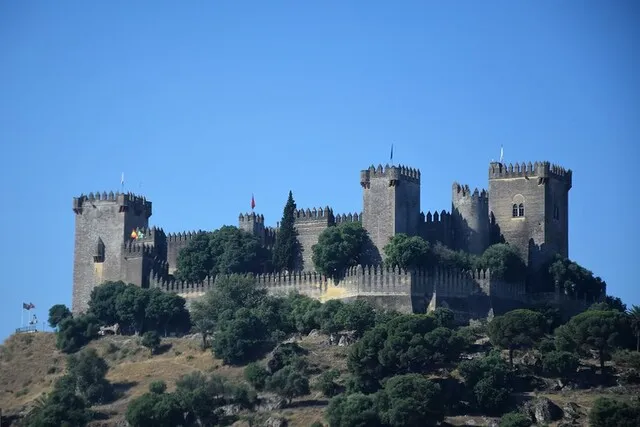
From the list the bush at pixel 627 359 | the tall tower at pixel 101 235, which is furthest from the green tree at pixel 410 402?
the tall tower at pixel 101 235

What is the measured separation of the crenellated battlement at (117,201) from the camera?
5453 inches

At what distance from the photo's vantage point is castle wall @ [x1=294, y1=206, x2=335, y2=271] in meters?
132

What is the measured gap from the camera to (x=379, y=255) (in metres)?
128

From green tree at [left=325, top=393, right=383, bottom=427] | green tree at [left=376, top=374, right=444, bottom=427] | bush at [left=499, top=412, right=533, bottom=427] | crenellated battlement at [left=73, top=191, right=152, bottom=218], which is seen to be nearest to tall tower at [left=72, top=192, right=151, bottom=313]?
crenellated battlement at [left=73, top=191, right=152, bottom=218]

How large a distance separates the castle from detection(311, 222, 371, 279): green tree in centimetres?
76

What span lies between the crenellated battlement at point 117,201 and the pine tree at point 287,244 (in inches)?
454

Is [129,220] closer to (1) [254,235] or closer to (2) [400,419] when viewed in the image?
(1) [254,235]

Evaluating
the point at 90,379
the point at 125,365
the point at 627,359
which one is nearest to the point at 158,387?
the point at 90,379

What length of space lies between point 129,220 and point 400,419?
36343mm

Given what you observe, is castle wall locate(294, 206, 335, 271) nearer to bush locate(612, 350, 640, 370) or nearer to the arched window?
the arched window

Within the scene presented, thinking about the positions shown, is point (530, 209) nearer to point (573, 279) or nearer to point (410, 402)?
point (573, 279)

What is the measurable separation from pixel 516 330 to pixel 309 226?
19.6 metres

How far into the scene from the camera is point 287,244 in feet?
434

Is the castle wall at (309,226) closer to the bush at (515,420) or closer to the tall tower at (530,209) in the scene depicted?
the tall tower at (530,209)
